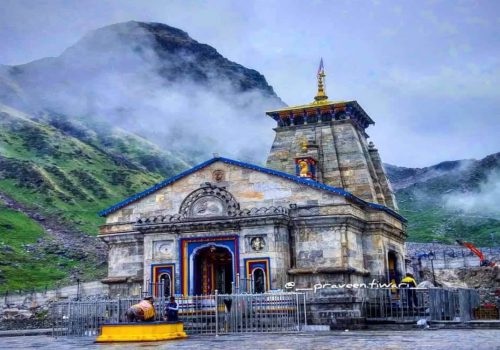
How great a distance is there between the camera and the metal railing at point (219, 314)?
930 inches

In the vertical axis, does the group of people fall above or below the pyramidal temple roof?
below

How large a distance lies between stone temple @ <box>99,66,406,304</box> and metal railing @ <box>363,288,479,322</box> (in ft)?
12.9

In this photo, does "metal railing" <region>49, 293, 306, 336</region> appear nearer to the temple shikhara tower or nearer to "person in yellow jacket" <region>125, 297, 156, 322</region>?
"person in yellow jacket" <region>125, 297, 156, 322</region>

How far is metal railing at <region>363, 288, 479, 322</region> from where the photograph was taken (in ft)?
80.0

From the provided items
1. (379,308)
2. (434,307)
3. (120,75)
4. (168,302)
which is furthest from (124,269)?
(120,75)

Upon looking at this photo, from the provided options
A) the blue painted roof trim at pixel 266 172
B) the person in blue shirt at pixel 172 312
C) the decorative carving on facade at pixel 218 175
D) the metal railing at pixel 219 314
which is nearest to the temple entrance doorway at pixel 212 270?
the decorative carving on facade at pixel 218 175

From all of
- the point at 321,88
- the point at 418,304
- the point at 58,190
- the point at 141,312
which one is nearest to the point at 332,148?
the point at 321,88

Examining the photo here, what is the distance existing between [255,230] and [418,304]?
30.3 feet

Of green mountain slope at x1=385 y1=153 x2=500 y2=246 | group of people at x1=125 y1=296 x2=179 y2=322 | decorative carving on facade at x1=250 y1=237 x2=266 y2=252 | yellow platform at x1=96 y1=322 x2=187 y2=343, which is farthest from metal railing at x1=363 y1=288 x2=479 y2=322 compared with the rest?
green mountain slope at x1=385 y1=153 x2=500 y2=246

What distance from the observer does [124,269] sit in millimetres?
35875

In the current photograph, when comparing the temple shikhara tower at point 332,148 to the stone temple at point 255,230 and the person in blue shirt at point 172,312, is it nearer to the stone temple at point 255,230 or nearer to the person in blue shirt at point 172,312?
the stone temple at point 255,230

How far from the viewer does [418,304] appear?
25.2 m

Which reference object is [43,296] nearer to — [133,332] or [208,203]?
[208,203]

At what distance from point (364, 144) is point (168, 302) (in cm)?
1990
